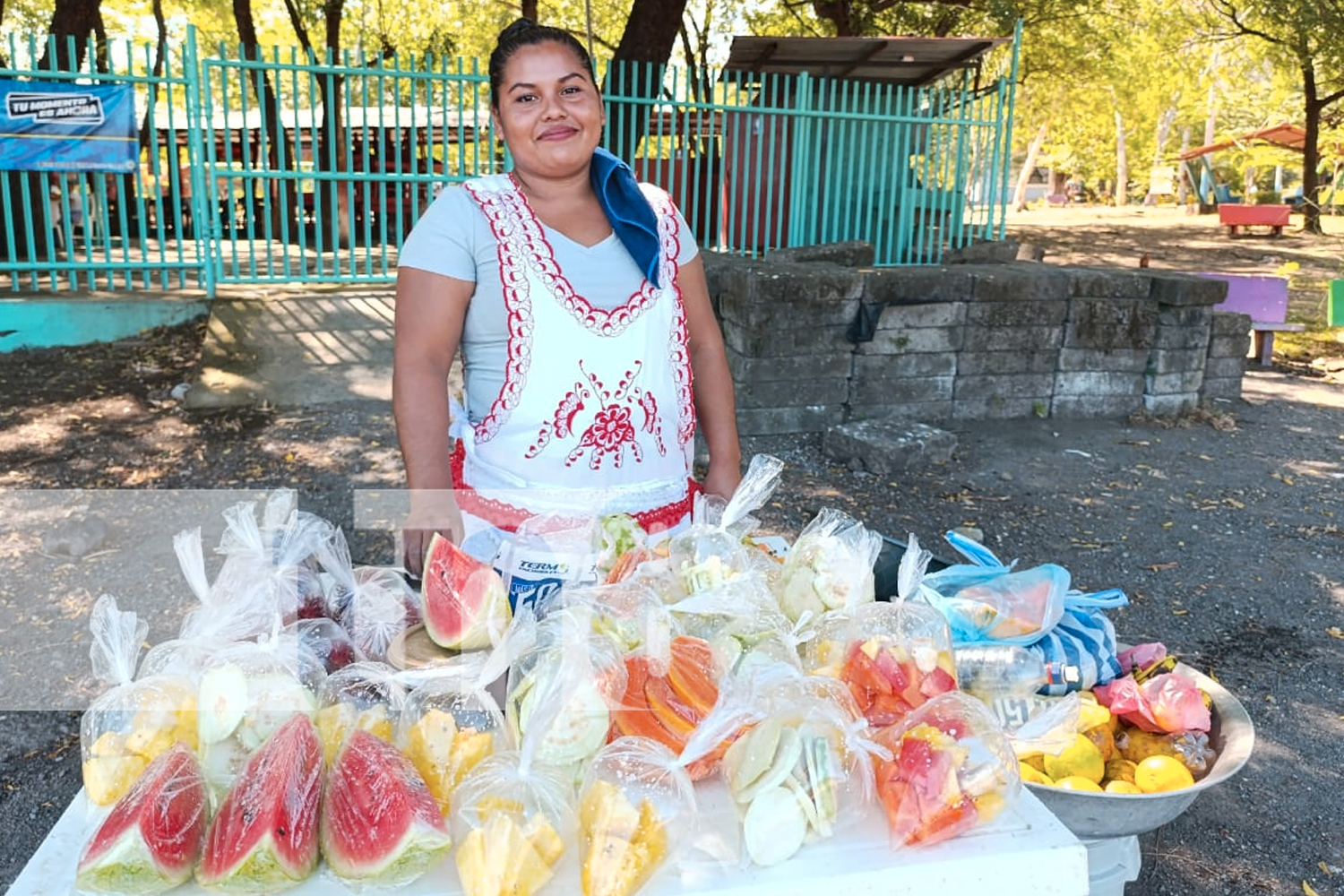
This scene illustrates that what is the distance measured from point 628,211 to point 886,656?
48.8 inches

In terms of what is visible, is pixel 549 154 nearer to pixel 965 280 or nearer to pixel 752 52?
pixel 965 280

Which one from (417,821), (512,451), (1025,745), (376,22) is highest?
(376,22)

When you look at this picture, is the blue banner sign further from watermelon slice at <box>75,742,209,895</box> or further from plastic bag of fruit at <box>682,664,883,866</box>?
plastic bag of fruit at <box>682,664,883,866</box>

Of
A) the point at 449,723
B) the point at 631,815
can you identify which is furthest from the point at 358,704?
the point at 631,815

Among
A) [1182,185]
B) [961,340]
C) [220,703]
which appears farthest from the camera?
[1182,185]

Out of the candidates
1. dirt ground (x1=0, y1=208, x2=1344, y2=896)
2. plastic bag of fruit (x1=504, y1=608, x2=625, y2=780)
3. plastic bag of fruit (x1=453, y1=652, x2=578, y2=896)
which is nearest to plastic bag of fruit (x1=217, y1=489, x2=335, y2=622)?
plastic bag of fruit (x1=504, y1=608, x2=625, y2=780)

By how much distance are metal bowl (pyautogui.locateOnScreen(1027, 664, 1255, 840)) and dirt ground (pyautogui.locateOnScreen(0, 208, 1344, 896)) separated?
1.11 metres

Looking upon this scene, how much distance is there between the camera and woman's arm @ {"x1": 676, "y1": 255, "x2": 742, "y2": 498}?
2.59 m

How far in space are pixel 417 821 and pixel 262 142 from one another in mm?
7813

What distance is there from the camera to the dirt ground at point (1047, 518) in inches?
125

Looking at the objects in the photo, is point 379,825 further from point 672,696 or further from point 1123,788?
point 1123,788

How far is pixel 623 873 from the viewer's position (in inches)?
50.0

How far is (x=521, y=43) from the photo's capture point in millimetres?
2264

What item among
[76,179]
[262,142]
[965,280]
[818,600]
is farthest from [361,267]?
[818,600]
